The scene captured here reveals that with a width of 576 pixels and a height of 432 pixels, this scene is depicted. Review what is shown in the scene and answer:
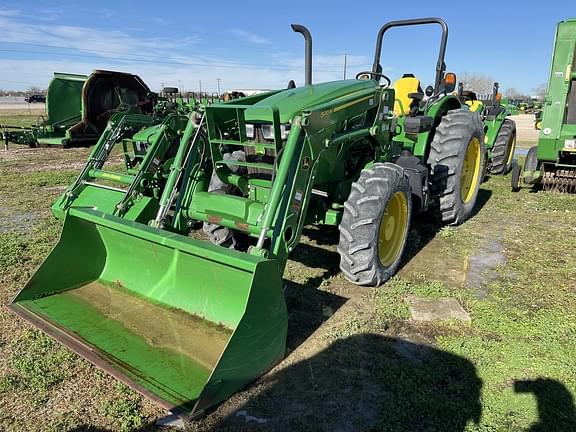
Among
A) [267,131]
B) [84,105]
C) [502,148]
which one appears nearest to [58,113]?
[84,105]

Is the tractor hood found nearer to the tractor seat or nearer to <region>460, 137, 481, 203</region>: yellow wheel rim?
the tractor seat

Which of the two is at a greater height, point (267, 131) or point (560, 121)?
point (560, 121)

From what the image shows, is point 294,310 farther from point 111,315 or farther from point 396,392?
point 111,315

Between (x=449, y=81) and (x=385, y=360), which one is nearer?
(x=385, y=360)

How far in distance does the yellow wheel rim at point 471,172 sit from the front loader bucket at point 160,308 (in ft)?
13.8

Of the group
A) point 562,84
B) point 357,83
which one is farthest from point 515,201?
point 357,83

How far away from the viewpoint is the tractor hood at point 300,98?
3791mm

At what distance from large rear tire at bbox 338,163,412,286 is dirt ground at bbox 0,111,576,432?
0.24 m

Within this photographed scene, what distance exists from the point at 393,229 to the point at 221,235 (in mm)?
1746

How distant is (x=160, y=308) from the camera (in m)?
3.45

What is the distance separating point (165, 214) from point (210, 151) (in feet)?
2.41

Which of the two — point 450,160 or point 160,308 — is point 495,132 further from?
point 160,308

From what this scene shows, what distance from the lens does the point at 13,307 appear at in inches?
135

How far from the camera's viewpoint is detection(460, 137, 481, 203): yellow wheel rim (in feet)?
20.3
